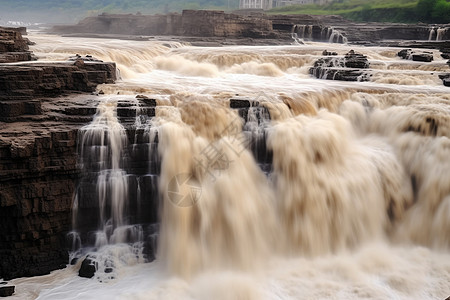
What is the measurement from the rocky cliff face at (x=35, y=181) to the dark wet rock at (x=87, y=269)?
0.50 m

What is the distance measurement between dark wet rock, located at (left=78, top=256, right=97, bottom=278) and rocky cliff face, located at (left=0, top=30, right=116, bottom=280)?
0.50m

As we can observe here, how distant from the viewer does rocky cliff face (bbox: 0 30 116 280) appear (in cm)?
859

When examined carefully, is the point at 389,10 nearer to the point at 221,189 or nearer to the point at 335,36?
the point at 335,36

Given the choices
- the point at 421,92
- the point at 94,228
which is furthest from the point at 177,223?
the point at 421,92

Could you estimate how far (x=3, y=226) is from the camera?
8.75 meters

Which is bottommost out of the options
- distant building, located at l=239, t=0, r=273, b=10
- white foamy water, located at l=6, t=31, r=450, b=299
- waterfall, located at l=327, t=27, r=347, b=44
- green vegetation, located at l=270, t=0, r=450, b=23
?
white foamy water, located at l=6, t=31, r=450, b=299

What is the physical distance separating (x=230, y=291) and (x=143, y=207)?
8.18 ft

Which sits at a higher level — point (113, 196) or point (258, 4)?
point (258, 4)

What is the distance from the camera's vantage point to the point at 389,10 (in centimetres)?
5044

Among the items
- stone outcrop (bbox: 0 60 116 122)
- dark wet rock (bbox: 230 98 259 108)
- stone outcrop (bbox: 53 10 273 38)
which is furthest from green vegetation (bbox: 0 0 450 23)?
stone outcrop (bbox: 0 60 116 122)

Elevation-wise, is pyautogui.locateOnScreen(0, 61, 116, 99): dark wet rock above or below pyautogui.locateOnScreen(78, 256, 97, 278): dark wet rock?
above

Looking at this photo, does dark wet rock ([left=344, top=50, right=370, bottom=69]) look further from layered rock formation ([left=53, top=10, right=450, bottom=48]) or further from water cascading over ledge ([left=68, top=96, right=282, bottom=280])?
layered rock formation ([left=53, top=10, right=450, bottom=48])

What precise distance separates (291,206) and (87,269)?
14.0 ft

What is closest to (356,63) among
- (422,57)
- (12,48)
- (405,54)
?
(422,57)
